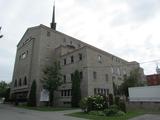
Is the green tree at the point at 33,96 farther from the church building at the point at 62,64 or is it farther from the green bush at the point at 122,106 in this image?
the green bush at the point at 122,106

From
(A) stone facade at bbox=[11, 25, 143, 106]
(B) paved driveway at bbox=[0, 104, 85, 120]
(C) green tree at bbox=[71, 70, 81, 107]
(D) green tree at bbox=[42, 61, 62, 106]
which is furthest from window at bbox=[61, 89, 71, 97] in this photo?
(B) paved driveway at bbox=[0, 104, 85, 120]

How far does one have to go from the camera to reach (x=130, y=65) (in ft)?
174

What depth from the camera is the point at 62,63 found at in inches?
1436

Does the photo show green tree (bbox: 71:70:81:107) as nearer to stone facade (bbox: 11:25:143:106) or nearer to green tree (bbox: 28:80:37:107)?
stone facade (bbox: 11:25:143:106)

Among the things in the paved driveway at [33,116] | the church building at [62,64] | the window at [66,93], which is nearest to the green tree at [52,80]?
the window at [66,93]

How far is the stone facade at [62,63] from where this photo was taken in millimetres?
31188

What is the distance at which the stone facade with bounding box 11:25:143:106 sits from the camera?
31188 millimetres

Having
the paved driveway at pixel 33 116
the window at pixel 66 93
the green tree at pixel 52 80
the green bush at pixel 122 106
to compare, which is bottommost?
the paved driveway at pixel 33 116

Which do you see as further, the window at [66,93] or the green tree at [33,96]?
the green tree at [33,96]

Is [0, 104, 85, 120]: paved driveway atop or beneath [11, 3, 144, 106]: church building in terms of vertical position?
beneath

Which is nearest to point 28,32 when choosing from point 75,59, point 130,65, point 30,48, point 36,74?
point 30,48

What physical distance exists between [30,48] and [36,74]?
8012mm

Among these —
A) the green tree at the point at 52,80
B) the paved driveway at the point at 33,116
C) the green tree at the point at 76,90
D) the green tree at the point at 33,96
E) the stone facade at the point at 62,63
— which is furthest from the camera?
the green tree at the point at 33,96

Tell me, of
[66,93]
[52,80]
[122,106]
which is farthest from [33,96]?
[122,106]
